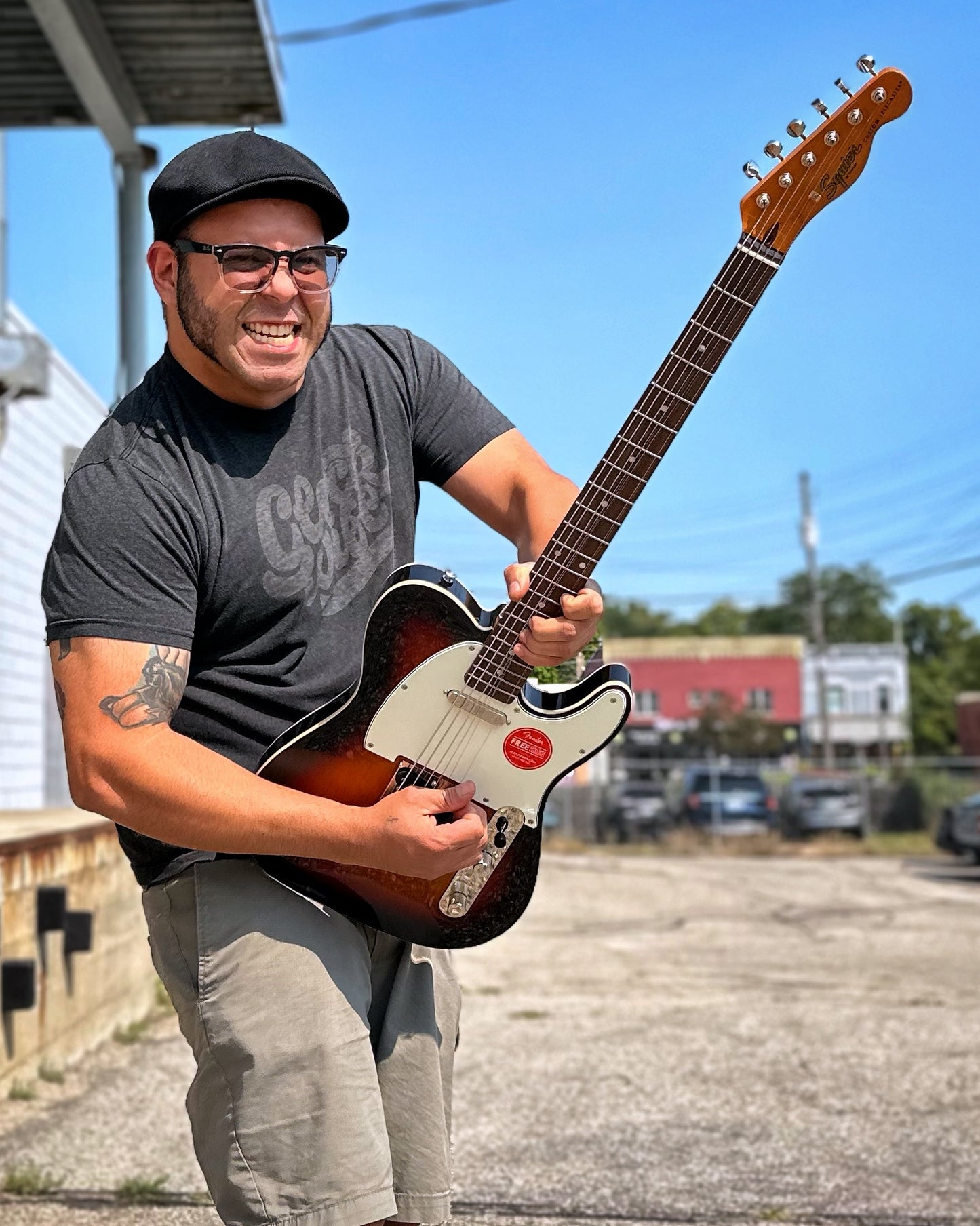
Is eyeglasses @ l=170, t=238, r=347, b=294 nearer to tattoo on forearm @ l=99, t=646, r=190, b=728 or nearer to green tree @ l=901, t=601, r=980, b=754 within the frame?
tattoo on forearm @ l=99, t=646, r=190, b=728

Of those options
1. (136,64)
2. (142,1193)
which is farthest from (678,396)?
(136,64)

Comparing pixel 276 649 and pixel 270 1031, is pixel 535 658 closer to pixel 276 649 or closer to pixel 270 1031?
pixel 276 649

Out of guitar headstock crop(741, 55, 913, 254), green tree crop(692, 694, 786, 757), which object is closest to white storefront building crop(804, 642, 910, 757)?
green tree crop(692, 694, 786, 757)

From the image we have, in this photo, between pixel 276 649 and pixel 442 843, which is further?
pixel 276 649

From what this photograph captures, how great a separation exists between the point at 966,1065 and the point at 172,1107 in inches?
137

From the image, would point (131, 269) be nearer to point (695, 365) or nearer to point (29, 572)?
point (695, 365)

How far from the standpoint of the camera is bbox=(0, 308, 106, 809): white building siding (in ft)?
42.1

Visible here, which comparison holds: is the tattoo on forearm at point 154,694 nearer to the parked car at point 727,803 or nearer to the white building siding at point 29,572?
the white building siding at point 29,572

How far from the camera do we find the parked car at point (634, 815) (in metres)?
28.4

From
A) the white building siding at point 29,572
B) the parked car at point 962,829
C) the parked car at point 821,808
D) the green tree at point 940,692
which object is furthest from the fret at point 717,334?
the green tree at point 940,692

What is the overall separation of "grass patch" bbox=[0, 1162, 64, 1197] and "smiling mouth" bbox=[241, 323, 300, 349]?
3.06 m

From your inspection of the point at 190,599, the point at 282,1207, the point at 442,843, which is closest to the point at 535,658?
the point at 442,843

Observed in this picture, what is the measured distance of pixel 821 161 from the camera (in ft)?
8.43

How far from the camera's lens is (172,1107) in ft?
18.7
